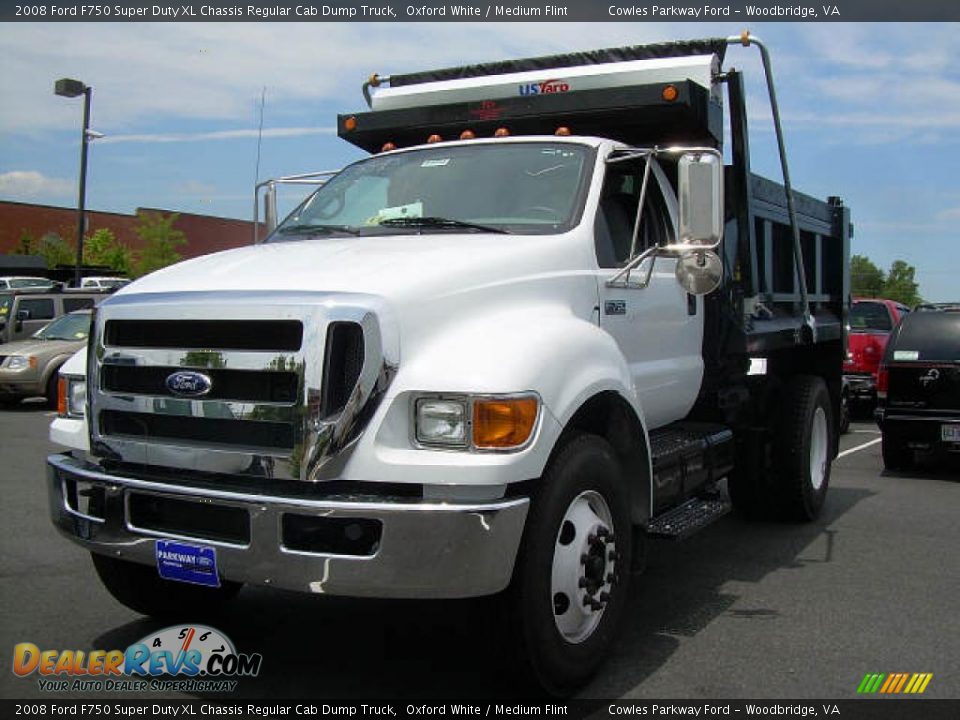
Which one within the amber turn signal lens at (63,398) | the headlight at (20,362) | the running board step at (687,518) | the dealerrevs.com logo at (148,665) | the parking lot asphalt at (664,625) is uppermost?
the amber turn signal lens at (63,398)

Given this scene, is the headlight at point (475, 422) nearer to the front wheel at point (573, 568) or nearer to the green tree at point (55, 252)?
the front wheel at point (573, 568)

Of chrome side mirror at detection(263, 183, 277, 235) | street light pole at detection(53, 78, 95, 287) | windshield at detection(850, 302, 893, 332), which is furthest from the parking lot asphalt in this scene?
street light pole at detection(53, 78, 95, 287)

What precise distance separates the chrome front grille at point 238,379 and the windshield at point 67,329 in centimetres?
1342

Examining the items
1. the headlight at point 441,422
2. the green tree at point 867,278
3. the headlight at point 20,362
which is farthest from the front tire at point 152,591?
the green tree at point 867,278

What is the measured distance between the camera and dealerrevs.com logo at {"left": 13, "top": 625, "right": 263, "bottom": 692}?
4027mm

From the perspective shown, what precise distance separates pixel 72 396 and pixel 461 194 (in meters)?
2.05

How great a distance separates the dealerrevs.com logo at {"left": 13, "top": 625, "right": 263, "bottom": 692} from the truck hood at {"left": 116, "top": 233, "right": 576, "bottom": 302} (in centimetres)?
159

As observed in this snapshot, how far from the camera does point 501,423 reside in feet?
11.0

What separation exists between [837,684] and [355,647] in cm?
208

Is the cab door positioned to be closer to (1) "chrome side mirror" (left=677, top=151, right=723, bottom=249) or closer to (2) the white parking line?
(1) "chrome side mirror" (left=677, top=151, right=723, bottom=249)

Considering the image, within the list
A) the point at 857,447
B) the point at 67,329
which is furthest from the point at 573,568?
the point at 67,329

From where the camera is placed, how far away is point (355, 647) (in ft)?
14.6

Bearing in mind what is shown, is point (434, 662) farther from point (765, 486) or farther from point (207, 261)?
point (765, 486)

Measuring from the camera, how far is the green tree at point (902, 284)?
279 feet
